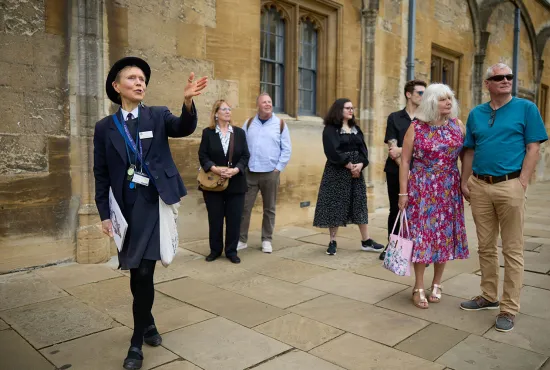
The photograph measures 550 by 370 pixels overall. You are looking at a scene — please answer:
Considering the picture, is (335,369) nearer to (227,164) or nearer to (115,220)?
(115,220)

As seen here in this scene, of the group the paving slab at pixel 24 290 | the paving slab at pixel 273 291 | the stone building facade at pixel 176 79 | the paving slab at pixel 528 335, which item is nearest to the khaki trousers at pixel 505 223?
the paving slab at pixel 528 335

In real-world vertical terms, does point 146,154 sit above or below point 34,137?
below

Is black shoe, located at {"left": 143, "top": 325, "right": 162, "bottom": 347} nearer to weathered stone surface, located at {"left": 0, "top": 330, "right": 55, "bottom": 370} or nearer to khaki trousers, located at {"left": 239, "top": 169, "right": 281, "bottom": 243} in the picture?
weathered stone surface, located at {"left": 0, "top": 330, "right": 55, "bottom": 370}

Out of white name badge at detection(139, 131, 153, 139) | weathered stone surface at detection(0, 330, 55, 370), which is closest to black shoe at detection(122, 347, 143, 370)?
weathered stone surface at detection(0, 330, 55, 370)

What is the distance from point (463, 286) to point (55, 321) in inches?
132

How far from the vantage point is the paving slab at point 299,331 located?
3191 mm

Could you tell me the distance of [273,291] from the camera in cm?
429

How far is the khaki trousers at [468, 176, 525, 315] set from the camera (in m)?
3.46

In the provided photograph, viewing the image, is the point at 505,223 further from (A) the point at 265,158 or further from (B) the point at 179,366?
(A) the point at 265,158

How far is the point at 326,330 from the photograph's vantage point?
3.39 m

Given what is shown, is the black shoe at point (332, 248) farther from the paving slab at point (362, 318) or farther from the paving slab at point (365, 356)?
the paving slab at point (365, 356)

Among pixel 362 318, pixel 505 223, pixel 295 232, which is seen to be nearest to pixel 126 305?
pixel 362 318

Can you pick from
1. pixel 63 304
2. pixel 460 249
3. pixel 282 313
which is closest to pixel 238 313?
pixel 282 313

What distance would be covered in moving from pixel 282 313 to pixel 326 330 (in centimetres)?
45
